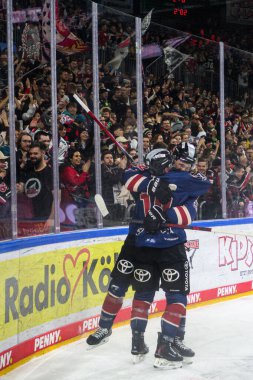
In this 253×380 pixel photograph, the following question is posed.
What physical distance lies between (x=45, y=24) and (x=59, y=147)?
0.90 m

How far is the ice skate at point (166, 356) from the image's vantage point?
452cm

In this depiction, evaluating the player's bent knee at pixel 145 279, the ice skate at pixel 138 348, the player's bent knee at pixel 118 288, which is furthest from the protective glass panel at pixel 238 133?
the ice skate at pixel 138 348

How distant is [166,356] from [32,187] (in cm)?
145

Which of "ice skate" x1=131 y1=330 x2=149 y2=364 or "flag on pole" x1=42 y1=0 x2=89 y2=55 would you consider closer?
"ice skate" x1=131 y1=330 x2=149 y2=364

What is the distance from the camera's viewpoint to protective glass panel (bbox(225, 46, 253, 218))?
7.45 metres

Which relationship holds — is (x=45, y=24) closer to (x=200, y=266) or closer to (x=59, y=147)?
(x=59, y=147)

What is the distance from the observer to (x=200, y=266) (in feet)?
22.5

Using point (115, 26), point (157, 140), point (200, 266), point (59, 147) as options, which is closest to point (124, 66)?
point (115, 26)

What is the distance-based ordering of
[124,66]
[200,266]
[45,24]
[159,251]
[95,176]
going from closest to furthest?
[159,251] → [45,24] → [95,176] → [124,66] → [200,266]

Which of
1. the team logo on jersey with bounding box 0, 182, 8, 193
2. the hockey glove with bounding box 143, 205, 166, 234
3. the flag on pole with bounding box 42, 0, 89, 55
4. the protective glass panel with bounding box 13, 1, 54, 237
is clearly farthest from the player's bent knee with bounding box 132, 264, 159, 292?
the flag on pole with bounding box 42, 0, 89, 55

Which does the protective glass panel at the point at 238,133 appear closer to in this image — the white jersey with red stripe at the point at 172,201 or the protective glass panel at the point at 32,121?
the white jersey with red stripe at the point at 172,201

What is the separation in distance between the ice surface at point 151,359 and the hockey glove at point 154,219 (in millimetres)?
882

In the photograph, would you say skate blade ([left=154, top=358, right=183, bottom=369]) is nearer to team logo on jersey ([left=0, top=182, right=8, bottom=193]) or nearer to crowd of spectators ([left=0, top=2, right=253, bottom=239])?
crowd of spectators ([left=0, top=2, right=253, bottom=239])

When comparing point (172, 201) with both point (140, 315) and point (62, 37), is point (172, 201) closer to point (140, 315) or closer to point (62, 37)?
point (140, 315)
